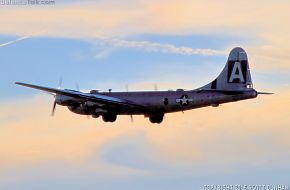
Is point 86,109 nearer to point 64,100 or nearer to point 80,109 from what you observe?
point 80,109

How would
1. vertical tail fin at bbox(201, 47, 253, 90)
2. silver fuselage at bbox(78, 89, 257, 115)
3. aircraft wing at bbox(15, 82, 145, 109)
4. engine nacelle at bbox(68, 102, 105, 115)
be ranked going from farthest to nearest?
engine nacelle at bbox(68, 102, 105, 115) → aircraft wing at bbox(15, 82, 145, 109) → vertical tail fin at bbox(201, 47, 253, 90) → silver fuselage at bbox(78, 89, 257, 115)

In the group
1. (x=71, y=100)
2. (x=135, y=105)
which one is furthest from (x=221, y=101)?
(x=71, y=100)

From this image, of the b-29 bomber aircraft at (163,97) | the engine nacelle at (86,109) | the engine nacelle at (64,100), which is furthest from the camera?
the engine nacelle at (64,100)

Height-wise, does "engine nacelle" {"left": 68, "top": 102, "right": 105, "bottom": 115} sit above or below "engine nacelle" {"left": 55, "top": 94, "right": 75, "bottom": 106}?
below

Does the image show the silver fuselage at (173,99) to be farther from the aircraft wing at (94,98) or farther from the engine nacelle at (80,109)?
the engine nacelle at (80,109)

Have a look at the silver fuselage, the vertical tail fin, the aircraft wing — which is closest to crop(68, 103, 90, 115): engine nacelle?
the aircraft wing

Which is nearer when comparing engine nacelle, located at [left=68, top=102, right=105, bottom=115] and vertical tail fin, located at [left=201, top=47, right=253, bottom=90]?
vertical tail fin, located at [left=201, top=47, right=253, bottom=90]

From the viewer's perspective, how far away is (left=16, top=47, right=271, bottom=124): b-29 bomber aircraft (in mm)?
135875

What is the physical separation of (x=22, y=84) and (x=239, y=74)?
86.4ft

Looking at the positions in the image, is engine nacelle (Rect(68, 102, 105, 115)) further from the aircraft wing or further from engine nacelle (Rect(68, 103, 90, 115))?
the aircraft wing

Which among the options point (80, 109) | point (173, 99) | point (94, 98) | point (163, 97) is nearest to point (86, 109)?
point (80, 109)

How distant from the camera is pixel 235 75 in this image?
13788 centimetres

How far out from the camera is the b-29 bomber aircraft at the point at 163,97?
446ft

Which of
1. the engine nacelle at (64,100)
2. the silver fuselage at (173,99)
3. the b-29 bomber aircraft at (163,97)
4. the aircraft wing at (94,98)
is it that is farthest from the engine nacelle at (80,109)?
the silver fuselage at (173,99)
